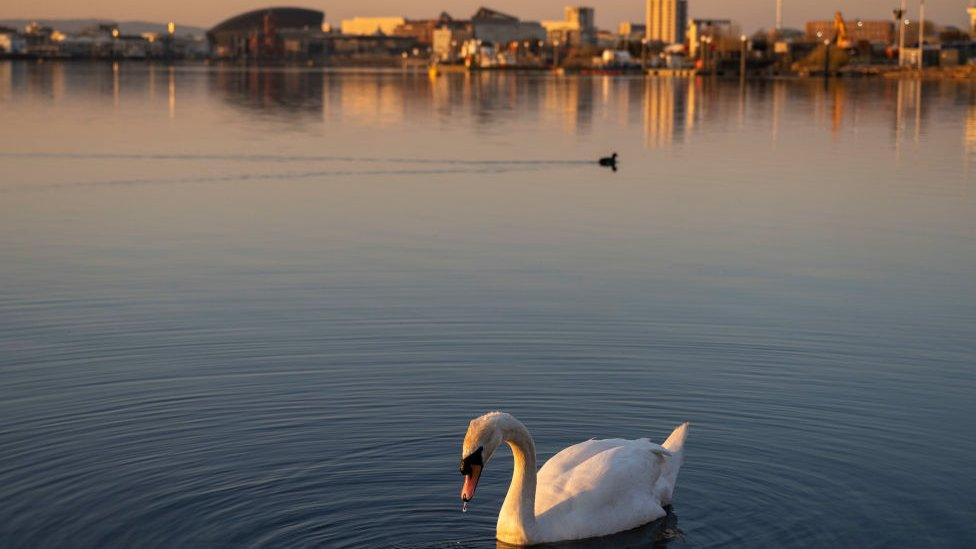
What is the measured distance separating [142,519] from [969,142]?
141 feet

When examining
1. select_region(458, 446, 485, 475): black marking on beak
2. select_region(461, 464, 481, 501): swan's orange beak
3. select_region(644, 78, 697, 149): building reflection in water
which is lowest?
select_region(461, 464, 481, 501): swan's orange beak

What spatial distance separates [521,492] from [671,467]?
5.02 ft

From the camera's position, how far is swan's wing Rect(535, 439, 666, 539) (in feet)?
34.9

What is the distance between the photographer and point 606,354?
16.1 m

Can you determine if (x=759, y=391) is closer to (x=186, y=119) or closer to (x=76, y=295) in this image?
(x=76, y=295)

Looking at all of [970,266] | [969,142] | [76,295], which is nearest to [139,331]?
[76,295]

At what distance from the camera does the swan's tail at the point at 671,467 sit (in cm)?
1123

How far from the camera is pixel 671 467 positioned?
11328 mm

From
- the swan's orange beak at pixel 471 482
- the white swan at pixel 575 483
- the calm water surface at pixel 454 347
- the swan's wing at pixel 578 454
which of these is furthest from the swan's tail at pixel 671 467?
the swan's orange beak at pixel 471 482

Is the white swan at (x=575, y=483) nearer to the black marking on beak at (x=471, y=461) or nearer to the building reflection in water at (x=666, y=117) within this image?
the black marking on beak at (x=471, y=461)

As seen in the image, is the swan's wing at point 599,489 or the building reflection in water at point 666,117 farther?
the building reflection in water at point 666,117

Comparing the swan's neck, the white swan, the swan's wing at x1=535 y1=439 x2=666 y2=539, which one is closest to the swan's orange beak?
the white swan

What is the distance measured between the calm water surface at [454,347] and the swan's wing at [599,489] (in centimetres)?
46

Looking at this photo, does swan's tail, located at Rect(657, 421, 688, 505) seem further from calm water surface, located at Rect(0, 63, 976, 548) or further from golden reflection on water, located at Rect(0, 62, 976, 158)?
golden reflection on water, located at Rect(0, 62, 976, 158)
